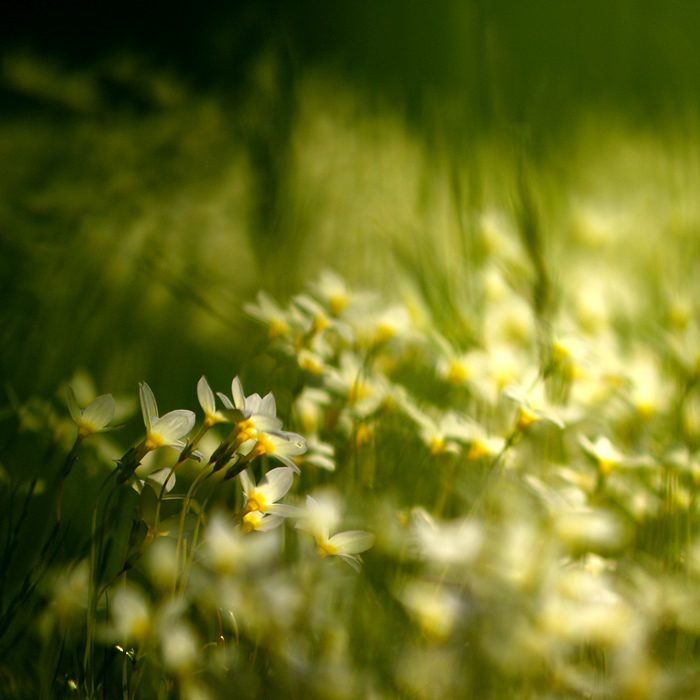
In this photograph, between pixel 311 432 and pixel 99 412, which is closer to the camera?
pixel 99 412

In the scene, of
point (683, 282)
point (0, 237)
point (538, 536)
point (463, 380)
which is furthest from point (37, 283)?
point (683, 282)

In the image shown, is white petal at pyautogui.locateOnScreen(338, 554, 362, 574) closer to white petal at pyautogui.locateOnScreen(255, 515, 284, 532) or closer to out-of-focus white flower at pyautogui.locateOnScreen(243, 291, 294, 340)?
white petal at pyautogui.locateOnScreen(255, 515, 284, 532)

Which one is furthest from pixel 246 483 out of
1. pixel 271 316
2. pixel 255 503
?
pixel 271 316

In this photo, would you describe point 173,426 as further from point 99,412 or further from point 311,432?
point 311,432

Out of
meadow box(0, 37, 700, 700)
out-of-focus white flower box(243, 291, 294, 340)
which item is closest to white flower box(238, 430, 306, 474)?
meadow box(0, 37, 700, 700)

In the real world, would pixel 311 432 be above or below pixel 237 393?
below

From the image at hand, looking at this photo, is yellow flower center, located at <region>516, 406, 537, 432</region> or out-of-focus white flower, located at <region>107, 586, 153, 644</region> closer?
out-of-focus white flower, located at <region>107, 586, 153, 644</region>

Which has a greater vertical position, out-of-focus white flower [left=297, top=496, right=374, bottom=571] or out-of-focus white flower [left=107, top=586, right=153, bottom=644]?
out-of-focus white flower [left=297, top=496, right=374, bottom=571]

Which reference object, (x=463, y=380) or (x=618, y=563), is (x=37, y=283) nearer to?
(x=463, y=380)

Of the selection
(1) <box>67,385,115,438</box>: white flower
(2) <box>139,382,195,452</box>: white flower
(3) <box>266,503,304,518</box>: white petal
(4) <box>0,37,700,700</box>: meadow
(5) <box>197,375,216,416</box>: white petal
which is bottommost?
(4) <box>0,37,700,700</box>: meadow
